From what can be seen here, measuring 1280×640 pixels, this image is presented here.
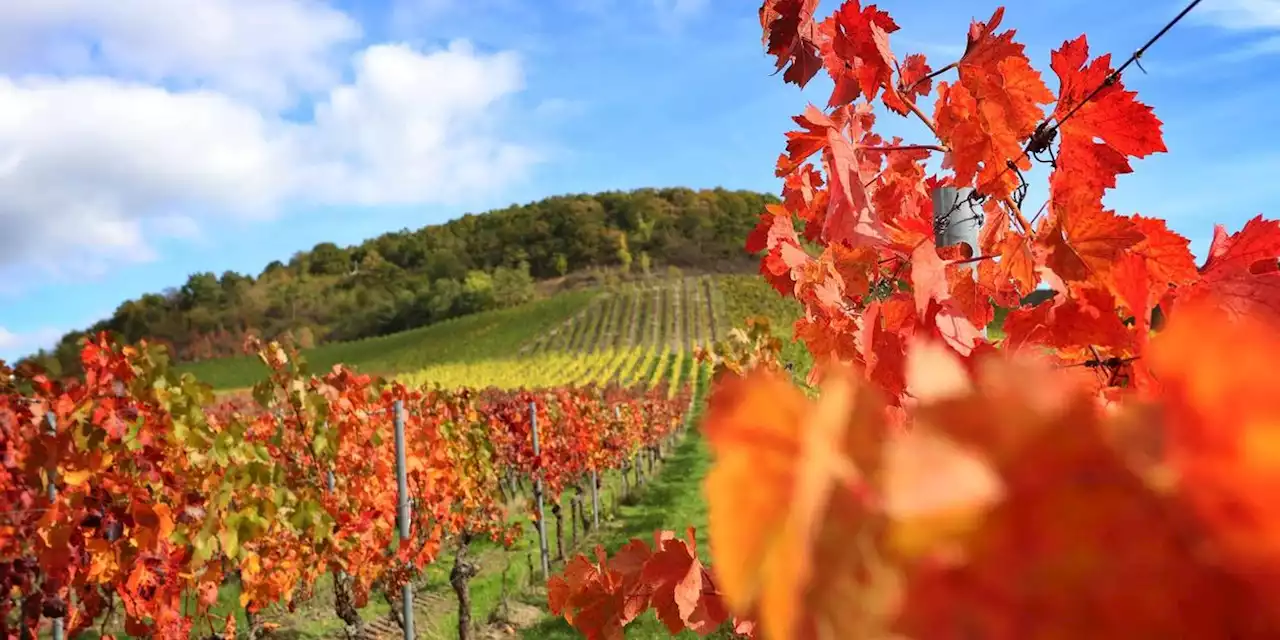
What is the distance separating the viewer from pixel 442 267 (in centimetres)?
9112

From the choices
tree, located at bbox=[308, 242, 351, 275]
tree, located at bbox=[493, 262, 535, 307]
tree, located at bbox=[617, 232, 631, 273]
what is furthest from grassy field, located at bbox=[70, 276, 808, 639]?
tree, located at bbox=[308, 242, 351, 275]

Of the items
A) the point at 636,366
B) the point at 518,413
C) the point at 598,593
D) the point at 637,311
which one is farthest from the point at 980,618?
the point at 637,311

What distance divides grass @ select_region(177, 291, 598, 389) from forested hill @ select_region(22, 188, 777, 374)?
321 inches

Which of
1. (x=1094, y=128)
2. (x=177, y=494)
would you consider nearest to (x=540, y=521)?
(x=177, y=494)

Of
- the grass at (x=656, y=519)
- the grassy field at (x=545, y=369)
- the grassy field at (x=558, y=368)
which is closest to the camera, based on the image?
the grass at (x=656, y=519)

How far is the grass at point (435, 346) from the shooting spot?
5000cm

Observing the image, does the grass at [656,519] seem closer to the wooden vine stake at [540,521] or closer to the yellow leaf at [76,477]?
the wooden vine stake at [540,521]

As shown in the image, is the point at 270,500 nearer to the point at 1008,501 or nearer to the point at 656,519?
the point at 1008,501

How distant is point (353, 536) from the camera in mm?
5094

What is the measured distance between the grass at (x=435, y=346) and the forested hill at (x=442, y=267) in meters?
8.14

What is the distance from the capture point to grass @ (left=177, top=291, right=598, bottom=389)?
50.0 m

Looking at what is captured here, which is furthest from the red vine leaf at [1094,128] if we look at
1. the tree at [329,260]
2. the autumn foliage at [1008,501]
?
the tree at [329,260]

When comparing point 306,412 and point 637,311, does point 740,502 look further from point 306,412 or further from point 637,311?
point 637,311

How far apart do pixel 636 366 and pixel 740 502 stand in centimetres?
4001
